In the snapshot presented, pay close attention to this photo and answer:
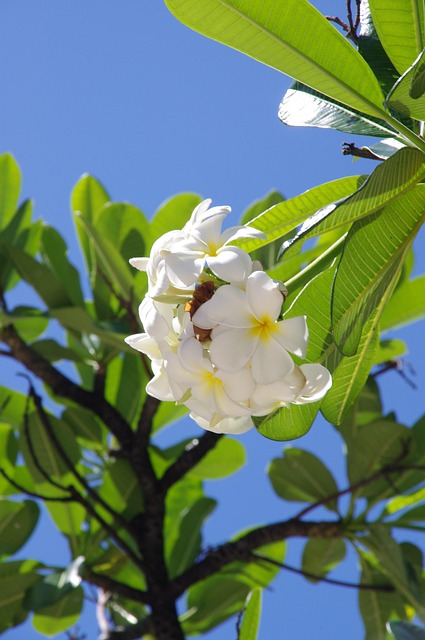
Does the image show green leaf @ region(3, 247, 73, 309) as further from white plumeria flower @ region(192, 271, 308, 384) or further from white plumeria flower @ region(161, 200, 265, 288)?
white plumeria flower @ region(192, 271, 308, 384)

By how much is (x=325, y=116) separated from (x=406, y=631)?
24.5 inches

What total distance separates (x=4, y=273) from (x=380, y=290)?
45.6 inches

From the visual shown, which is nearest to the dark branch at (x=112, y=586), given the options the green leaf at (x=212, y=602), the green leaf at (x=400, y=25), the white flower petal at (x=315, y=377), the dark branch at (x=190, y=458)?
the dark branch at (x=190, y=458)

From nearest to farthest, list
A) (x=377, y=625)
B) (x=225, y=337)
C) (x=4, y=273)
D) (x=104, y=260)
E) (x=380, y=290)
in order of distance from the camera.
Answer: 1. (x=225, y=337)
2. (x=380, y=290)
3. (x=104, y=260)
4. (x=377, y=625)
5. (x=4, y=273)

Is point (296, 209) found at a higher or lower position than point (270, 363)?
higher

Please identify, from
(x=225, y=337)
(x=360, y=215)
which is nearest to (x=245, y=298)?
(x=225, y=337)

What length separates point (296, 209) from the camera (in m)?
0.72

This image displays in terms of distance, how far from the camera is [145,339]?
2.22 feet

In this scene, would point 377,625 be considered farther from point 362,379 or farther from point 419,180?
point 419,180

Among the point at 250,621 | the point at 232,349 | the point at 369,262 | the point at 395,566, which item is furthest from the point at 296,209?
the point at 395,566

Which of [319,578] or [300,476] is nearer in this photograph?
[319,578]

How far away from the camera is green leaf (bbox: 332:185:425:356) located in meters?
0.65

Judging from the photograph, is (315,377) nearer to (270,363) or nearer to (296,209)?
(270,363)

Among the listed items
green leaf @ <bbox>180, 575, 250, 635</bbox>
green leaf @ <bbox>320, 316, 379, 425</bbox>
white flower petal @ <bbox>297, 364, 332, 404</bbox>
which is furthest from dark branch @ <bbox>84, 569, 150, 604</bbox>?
white flower petal @ <bbox>297, 364, 332, 404</bbox>
